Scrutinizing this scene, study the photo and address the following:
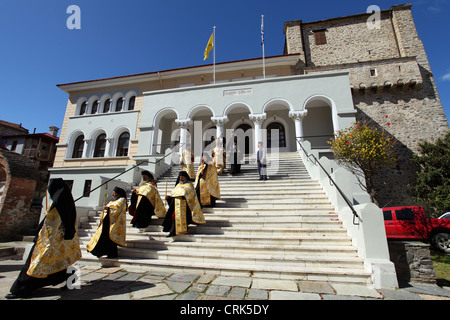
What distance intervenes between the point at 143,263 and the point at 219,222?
2221 millimetres

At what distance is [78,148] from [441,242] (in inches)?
953

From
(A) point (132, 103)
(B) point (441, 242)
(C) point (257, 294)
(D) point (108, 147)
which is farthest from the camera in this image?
(A) point (132, 103)

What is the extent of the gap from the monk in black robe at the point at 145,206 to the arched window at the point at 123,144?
13048 mm

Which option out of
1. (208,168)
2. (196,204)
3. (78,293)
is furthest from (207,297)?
(208,168)

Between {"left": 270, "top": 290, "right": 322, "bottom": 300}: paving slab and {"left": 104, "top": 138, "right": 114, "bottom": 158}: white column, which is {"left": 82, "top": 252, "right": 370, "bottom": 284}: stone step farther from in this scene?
{"left": 104, "top": 138, "right": 114, "bottom": 158}: white column

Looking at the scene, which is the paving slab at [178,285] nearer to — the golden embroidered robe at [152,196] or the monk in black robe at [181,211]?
the monk in black robe at [181,211]

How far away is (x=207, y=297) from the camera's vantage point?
3.11 m

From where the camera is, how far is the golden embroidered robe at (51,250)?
3.42 meters

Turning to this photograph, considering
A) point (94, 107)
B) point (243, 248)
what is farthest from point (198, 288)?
point (94, 107)

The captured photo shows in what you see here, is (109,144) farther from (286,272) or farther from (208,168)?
(286,272)

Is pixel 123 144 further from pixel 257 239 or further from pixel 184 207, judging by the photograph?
pixel 257 239

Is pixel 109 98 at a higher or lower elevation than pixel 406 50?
lower

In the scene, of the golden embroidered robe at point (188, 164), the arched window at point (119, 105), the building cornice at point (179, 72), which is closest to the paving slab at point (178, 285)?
the golden embroidered robe at point (188, 164)

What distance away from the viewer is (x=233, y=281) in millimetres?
3793
